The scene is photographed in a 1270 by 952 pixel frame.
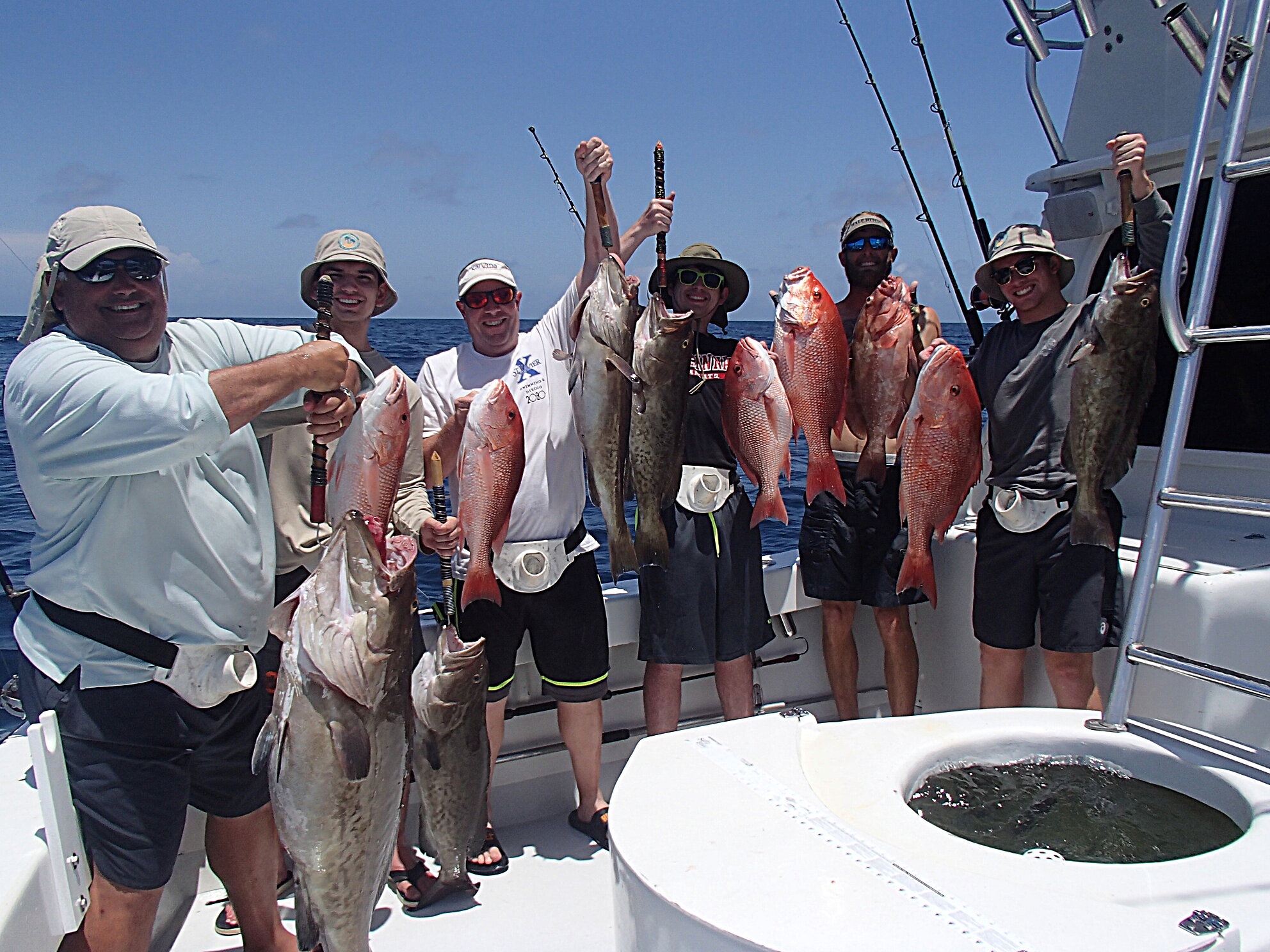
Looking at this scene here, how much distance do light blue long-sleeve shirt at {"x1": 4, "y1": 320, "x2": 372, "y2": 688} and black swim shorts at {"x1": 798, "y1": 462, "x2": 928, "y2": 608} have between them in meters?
2.40

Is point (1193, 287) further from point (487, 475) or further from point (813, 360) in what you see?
point (487, 475)

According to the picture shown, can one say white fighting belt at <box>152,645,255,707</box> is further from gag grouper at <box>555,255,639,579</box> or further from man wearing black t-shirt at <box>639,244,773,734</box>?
man wearing black t-shirt at <box>639,244,773,734</box>

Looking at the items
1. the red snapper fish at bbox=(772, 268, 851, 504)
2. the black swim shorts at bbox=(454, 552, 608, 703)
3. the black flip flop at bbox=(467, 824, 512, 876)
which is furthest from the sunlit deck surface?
the red snapper fish at bbox=(772, 268, 851, 504)

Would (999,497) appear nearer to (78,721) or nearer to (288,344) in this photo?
(288,344)

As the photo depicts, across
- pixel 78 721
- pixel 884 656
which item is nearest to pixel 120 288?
pixel 78 721

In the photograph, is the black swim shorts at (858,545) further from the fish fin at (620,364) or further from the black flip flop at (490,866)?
the black flip flop at (490,866)

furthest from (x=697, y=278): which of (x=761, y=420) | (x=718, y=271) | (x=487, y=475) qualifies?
(x=487, y=475)

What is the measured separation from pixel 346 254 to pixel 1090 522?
9.72ft

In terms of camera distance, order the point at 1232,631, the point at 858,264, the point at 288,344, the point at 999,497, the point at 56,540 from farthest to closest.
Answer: the point at 858,264, the point at 999,497, the point at 1232,631, the point at 288,344, the point at 56,540

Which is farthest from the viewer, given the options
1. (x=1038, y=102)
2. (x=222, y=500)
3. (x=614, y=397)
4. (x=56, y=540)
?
(x=1038, y=102)

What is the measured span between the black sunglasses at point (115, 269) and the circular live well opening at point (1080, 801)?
2324 mm

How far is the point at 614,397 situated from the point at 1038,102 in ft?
9.84

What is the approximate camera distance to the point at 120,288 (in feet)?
7.73

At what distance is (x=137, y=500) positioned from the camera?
7.72 feet
